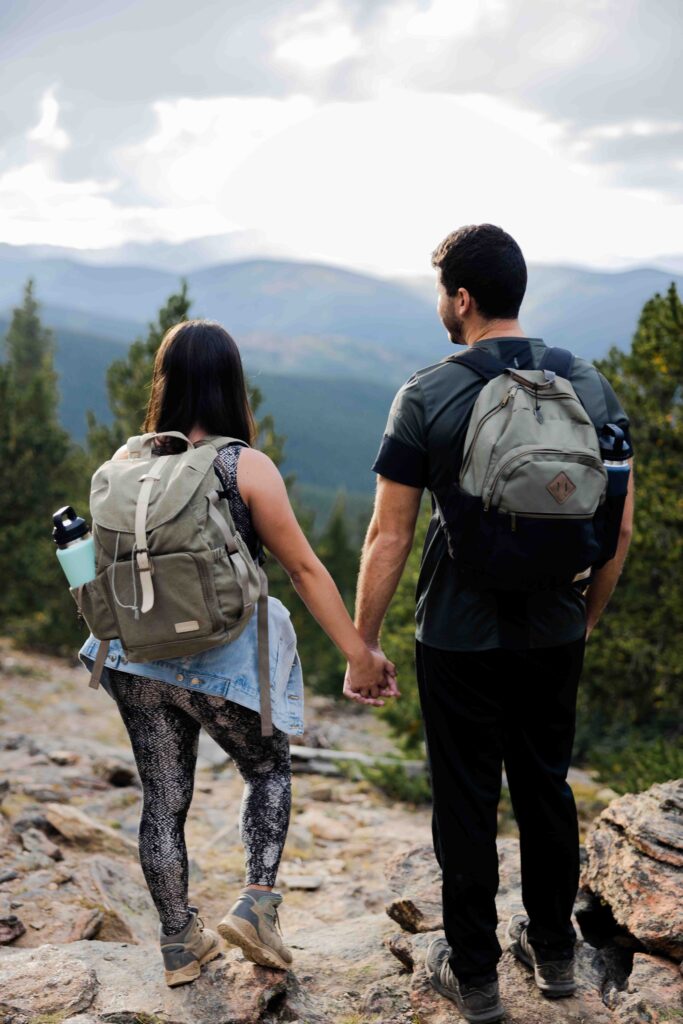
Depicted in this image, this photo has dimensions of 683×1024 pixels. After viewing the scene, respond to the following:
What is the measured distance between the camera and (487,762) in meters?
3.19

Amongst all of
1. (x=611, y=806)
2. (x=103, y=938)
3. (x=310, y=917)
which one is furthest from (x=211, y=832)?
(x=611, y=806)

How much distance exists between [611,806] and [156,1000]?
2344 millimetres

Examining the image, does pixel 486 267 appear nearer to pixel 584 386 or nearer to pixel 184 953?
pixel 584 386

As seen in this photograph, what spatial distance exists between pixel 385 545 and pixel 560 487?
687 millimetres

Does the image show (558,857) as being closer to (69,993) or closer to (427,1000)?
(427,1000)

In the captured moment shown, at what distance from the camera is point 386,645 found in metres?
12.4

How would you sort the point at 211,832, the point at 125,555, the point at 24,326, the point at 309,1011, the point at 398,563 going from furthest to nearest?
1. the point at 24,326
2. the point at 211,832
3. the point at 309,1011
4. the point at 398,563
5. the point at 125,555

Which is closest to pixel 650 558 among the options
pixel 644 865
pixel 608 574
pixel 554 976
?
pixel 644 865

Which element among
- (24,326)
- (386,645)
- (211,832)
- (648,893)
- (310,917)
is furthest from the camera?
(24,326)

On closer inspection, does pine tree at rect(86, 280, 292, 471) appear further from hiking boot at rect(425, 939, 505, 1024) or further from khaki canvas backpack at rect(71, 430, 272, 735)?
hiking boot at rect(425, 939, 505, 1024)

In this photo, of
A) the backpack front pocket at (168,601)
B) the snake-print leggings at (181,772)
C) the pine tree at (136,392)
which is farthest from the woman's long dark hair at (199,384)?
the pine tree at (136,392)

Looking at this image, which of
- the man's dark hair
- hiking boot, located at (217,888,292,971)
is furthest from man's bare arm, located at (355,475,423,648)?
hiking boot, located at (217,888,292,971)

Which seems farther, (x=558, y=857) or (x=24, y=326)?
(x=24, y=326)

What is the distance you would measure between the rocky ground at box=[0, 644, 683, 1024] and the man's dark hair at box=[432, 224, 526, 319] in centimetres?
252
